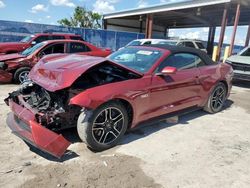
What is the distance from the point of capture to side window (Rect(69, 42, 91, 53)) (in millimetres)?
9222

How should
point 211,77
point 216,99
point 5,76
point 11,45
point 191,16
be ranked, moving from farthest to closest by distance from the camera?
point 191,16 < point 11,45 < point 5,76 < point 216,99 < point 211,77

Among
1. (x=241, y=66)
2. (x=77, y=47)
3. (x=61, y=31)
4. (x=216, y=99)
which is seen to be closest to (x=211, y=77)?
(x=216, y=99)

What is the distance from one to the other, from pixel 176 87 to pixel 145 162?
1.71 m

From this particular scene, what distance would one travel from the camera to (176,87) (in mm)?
4766

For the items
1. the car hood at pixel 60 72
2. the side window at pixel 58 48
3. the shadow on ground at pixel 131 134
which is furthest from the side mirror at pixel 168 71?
the side window at pixel 58 48

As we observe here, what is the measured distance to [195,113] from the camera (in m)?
6.00

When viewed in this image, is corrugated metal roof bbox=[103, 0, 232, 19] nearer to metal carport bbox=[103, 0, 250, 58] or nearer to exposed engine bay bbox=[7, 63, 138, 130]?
metal carport bbox=[103, 0, 250, 58]

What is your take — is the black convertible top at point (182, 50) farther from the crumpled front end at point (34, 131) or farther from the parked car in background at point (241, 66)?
the parked car in background at point (241, 66)

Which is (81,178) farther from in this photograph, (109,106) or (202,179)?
(202,179)

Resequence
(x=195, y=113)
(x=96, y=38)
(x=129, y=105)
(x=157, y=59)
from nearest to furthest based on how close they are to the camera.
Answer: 1. (x=129, y=105)
2. (x=157, y=59)
3. (x=195, y=113)
4. (x=96, y=38)

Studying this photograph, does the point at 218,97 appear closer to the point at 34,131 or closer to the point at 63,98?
the point at 63,98

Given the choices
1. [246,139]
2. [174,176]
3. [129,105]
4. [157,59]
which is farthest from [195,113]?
[174,176]

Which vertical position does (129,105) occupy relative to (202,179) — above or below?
above

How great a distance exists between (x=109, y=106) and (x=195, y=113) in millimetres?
2935
